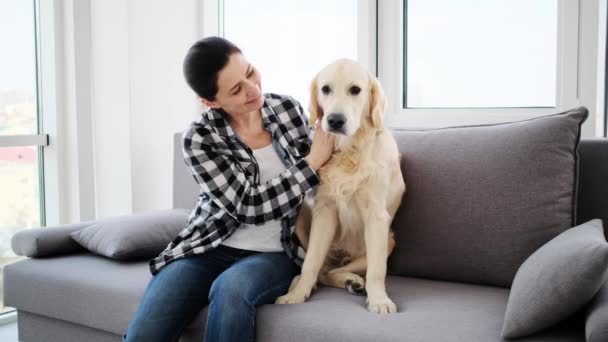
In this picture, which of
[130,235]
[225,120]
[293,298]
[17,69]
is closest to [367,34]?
[225,120]

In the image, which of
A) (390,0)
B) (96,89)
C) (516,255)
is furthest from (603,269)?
(96,89)

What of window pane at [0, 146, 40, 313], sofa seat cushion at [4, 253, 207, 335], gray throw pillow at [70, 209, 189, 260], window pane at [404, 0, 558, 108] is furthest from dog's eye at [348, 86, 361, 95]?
window pane at [0, 146, 40, 313]

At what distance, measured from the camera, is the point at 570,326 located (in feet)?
4.52

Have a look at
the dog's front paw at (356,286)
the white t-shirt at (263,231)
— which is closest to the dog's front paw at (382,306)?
the dog's front paw at (356,286)

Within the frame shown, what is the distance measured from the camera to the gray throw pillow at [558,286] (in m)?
1.23

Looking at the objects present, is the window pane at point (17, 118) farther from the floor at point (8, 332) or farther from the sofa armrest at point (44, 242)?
the sofa armrest at point (44, 242)

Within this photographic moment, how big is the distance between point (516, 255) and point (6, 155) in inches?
100

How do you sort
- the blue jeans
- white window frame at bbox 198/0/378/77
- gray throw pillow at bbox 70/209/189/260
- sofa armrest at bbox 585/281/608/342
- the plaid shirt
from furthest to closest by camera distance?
1. white window frame at bbox 198/0/378/77
2. gray throw pillow at bbox 70/209/189/260
3. the plaid shirt
4. the blue jeans
5. sofa armrest at bbox 585/281/608/342

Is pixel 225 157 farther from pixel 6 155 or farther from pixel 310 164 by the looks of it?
pixel 6 155

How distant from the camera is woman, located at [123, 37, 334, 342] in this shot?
5.41ft

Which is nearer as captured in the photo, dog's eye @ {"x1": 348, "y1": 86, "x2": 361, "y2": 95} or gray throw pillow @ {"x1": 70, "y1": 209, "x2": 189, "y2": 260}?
dog's eye @ {"x1": 348, "y1": 86, "x2": 361, "y2": 95}

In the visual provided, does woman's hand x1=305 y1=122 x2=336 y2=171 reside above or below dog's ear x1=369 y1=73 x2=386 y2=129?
below

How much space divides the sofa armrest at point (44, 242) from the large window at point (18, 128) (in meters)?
0.87

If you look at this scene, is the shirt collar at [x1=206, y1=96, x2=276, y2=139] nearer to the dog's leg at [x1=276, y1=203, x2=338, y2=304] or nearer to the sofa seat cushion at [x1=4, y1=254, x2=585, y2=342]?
the dog's leg at [x1=276, y1=203, x2=338, y2=304]
